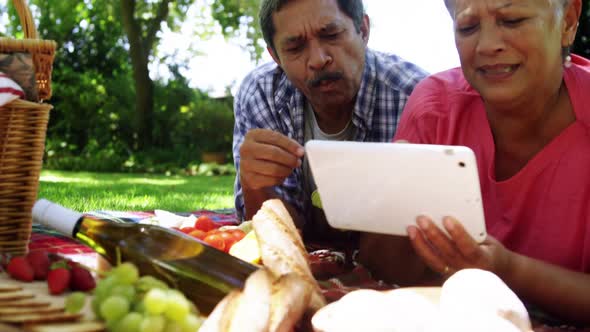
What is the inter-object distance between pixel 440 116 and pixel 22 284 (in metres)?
1.26

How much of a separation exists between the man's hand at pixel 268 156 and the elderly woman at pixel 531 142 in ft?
1.10

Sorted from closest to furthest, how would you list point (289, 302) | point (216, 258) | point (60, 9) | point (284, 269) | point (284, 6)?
point (289, 302) → point (284, 269) → point (216, 258) → point (284, 6) → point (60, 9)

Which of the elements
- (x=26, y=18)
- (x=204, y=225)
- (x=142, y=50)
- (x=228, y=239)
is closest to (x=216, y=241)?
(x=228, y=239)

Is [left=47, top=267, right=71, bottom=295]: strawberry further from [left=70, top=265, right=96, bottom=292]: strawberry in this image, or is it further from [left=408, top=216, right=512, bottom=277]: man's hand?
[left=408, top=216, right=512, bottom=277]: man's hand

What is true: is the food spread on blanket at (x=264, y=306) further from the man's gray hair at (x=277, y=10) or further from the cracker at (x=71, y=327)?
the man's gray hair at (x=277, y=10)

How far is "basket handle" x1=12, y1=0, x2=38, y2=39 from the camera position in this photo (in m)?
1.87

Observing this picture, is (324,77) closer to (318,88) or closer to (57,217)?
(318,88)

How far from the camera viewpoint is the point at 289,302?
42.4 inches

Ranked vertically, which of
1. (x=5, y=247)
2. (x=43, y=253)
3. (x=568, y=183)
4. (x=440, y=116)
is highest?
(x=440, y=116)

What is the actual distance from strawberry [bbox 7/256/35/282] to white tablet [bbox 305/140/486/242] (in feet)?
2.07

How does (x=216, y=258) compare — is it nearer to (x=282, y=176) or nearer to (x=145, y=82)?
(x=282, y=176)

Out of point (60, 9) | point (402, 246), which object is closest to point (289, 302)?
point (402, 246)

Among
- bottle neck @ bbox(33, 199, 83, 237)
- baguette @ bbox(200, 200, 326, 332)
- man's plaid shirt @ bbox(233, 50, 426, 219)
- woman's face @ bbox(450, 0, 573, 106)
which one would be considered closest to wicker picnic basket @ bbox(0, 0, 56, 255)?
bottle neck @ bbox(33, 199, 83, 237)

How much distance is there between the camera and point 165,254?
4.59 ft
